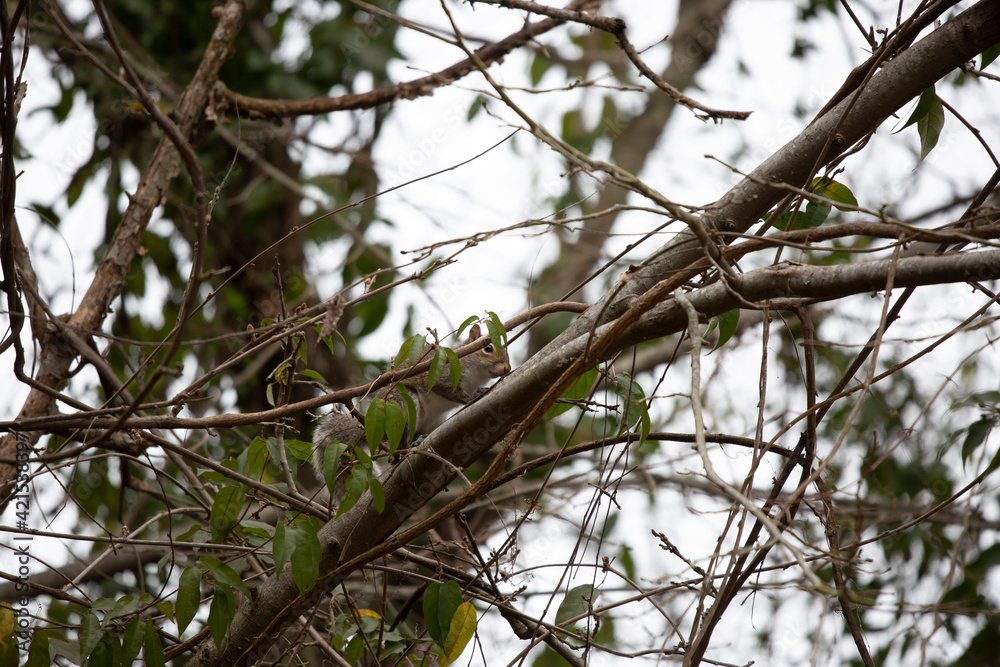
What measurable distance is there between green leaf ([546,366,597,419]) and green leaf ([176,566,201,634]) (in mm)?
1005

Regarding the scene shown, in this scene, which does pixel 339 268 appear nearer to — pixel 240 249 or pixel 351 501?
pixel 240 249

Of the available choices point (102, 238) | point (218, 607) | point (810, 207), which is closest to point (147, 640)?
point (218, 607)

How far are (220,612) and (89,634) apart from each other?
1.16 ft

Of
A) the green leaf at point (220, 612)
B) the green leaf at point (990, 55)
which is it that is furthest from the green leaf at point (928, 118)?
the green leaf at point (220, 612)

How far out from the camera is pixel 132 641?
6.30ft

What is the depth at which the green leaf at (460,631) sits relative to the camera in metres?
1.97

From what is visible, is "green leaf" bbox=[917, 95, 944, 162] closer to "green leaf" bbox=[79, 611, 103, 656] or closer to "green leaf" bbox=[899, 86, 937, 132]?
"green leaf" bbox=[899, 86, 937, 132]

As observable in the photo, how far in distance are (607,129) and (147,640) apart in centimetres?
581

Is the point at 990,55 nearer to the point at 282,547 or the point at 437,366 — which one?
the point at 437,366

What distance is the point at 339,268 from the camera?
5.11 meters

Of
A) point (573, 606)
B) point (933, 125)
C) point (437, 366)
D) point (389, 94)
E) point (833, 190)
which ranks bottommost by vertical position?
point (573, 606)

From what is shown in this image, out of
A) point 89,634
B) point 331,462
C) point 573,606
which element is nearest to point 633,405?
point 573,606

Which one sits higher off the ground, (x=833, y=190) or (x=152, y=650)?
(x=833, y=190)

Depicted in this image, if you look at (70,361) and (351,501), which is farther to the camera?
(70,361)
